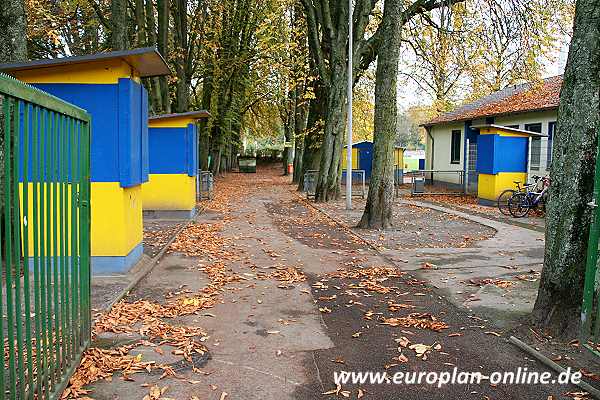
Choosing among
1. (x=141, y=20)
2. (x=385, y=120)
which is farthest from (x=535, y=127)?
(x=141, y=20)

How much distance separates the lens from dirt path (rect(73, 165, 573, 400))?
4293 mm

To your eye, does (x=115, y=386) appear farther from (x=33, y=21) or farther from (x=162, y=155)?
(x=33, y=21)

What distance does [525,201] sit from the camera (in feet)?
55.3

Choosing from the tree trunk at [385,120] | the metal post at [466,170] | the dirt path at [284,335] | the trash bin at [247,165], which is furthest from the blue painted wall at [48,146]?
the trash bin at [247,165]

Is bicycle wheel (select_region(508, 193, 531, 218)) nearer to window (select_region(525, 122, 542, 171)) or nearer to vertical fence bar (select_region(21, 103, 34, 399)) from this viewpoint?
window (select_region(525, 122, 542, 171))

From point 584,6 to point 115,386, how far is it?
5144 mm

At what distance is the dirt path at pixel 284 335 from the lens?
14.1 ft

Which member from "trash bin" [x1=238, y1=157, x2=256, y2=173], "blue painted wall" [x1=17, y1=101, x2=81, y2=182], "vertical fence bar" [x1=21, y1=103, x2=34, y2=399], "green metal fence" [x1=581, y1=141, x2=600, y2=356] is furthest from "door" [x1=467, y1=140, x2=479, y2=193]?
"trash bin" [x1=238, y1=157, x2=256, y2=173]

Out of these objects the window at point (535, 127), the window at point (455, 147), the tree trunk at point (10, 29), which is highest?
the tree trunk at point (10, 29)

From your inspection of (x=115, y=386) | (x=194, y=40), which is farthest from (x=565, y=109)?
(x=194, y=40)

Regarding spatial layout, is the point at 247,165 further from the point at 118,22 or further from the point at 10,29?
the point at 10,29

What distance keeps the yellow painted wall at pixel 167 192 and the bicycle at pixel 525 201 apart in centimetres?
961

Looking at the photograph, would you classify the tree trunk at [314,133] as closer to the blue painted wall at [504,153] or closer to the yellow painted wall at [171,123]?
the blue painted wall at [504,153]

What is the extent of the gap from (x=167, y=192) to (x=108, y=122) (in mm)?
7907
